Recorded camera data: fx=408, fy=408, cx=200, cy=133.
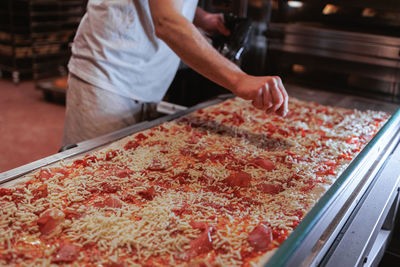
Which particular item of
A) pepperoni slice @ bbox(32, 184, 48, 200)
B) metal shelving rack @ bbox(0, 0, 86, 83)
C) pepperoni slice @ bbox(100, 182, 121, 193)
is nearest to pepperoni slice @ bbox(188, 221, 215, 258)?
pepperoni slice @ bbox(100, 182, 121, 193)

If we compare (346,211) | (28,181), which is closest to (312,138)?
(346,211)

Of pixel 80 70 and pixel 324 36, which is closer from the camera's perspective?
pixel 80 70

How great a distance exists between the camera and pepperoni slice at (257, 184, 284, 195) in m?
1.45

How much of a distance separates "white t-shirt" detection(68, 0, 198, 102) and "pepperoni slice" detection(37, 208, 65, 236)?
111 cm

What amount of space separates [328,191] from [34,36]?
6444 millimetres

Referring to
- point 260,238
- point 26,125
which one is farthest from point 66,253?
point 26,125

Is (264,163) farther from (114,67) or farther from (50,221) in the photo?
(114,67)

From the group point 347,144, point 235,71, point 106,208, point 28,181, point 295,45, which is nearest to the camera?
point 106,208

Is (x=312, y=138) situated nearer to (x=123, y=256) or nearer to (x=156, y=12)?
(x=156, y=12)

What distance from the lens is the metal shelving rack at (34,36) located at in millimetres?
6480

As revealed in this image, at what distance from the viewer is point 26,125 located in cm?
502

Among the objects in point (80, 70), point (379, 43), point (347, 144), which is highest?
point (379, 43)

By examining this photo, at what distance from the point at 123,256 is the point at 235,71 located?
0.92m

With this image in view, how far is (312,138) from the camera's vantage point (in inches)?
79.2
